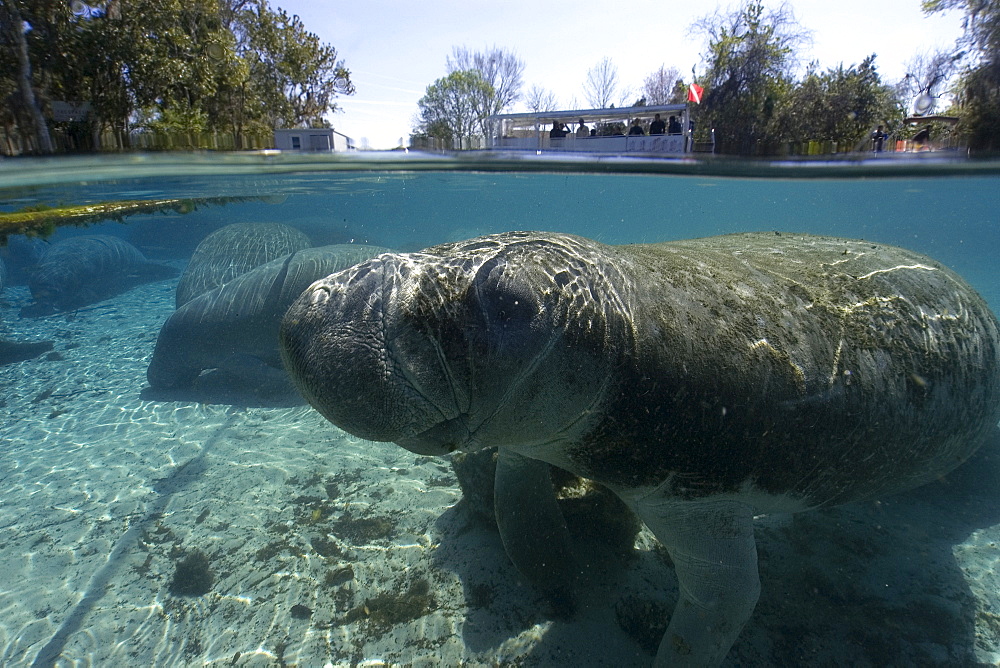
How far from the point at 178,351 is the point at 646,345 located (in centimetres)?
777

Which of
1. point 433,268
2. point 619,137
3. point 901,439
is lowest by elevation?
point 901,439

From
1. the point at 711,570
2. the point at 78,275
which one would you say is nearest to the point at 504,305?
the point at 711,570

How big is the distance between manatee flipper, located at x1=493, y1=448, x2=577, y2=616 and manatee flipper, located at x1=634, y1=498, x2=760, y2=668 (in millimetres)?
931

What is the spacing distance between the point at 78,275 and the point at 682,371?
15753 millimetres

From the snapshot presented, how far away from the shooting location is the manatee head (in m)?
1.49

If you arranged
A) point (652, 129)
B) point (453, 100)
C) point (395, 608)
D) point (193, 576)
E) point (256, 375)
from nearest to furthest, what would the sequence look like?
point (395, 608) < point (193, 576) < point (256, 375) < point (652, 129) < point (453, 100)

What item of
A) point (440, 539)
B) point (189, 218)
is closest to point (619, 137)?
point (440, 539)

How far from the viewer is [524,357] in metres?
1.64

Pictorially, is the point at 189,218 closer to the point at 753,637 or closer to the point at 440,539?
the point at 440,539

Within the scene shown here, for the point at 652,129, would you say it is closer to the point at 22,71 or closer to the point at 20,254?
the point at 22,71

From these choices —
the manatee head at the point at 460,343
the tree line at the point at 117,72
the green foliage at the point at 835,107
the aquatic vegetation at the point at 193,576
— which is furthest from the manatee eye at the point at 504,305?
the green foliage at the point at 835,107

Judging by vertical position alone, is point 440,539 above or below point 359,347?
below

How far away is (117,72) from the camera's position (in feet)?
38.1

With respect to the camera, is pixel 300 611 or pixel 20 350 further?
pixel 20 350
